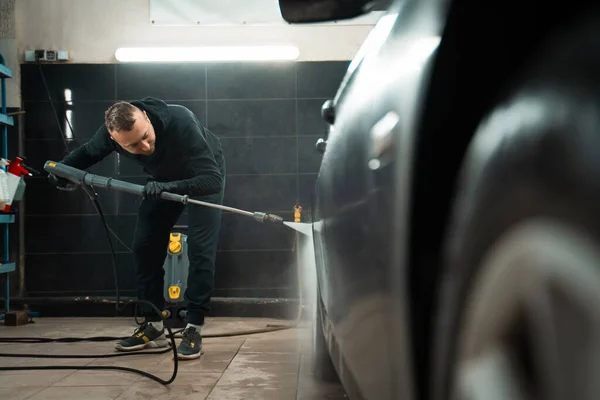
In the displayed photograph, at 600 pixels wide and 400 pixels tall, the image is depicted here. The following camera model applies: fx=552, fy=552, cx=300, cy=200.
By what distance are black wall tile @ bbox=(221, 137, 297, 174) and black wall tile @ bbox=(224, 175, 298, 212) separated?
91mm

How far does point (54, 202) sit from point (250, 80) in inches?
74.7

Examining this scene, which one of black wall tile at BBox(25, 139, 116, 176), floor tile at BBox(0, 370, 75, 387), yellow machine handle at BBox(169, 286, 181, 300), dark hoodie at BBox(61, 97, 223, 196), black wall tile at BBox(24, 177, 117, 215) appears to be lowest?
floor tile at BBox(0, 370, 75, 387)

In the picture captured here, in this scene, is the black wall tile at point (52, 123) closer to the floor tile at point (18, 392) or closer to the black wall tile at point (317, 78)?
the black wall tile at point (317, 78)

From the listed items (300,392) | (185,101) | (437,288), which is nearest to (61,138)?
(185,101)

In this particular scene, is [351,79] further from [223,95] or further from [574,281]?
[223,95]

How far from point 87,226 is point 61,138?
756mm

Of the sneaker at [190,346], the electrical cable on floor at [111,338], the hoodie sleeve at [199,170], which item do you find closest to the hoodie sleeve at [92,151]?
the electrical cable on floor at [111,338]

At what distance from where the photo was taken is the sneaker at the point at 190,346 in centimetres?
267

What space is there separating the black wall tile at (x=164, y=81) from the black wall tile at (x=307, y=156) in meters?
0.91

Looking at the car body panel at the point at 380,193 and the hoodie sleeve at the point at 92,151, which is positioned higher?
the hoodie sleeve at the point at 92,151

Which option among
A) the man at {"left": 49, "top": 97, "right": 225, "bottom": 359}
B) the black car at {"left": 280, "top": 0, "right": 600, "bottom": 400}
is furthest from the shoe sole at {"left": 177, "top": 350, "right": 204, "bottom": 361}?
the black car at {"left": 280, "top": 0, "right": 600, "bottom": 400}

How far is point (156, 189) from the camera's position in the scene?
268cm

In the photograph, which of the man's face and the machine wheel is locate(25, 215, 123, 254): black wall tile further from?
the machine wheel

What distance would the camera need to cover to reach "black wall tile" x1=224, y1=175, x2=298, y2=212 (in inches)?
179
